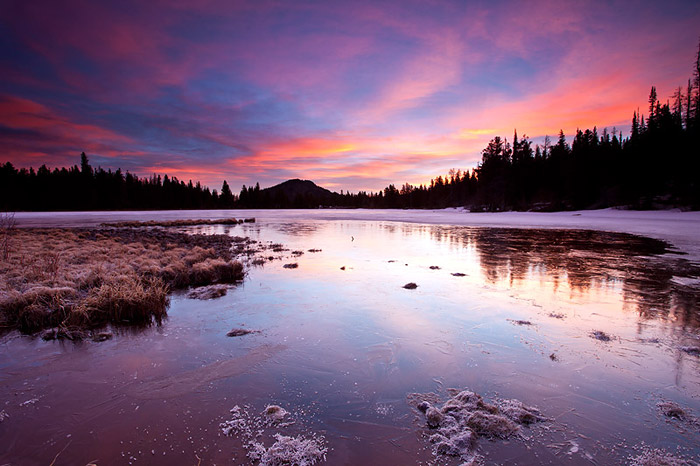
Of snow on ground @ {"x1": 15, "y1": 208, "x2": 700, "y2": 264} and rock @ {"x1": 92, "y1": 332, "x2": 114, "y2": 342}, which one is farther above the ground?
snow on ground @ {"x1": 15, "y1": 208, "x2": 700, "y2": 264}

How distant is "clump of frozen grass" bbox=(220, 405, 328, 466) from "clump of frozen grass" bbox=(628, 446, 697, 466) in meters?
3.13

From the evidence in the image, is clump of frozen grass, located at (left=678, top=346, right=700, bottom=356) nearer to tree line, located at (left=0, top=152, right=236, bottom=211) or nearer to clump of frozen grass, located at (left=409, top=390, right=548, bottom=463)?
clump of frozen grass, located at (left=409, top=390, right=548, bottom=463)

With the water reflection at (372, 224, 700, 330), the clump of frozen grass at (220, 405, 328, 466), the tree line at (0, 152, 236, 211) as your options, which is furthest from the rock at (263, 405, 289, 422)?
the tree line at (0, 152, 236, 211)

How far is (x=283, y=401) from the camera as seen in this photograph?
418cm

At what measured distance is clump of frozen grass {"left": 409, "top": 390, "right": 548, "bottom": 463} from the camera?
11.0ft

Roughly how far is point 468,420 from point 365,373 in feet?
5.43

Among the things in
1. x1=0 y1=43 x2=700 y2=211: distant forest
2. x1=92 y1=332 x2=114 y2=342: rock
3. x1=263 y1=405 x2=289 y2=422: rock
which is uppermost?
x1=0 y1=43 x2=700 y2=211: distant forest

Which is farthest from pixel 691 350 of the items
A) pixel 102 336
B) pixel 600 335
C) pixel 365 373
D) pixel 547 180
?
pixel 547 180

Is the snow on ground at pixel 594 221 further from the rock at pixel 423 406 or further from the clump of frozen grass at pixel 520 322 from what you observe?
the rock at pixel 423 406

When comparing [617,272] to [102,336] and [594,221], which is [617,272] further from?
[594,221]

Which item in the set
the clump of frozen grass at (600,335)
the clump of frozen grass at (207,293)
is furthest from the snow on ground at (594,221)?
the clump of frozen grass at (207,293)

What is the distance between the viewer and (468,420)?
3674 millimetres

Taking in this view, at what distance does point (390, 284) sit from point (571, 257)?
10265 millimetres

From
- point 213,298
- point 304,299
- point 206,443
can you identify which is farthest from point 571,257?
point 206,443
